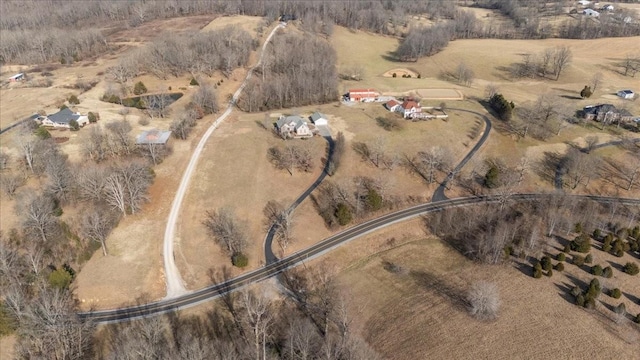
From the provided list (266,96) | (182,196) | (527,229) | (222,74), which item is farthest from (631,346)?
(222,74)

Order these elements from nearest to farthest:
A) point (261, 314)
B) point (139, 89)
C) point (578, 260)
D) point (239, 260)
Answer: point (261, 314), point (578, 260), point (239, 260), point (139, 89)

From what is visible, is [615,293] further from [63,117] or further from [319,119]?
[63,117]

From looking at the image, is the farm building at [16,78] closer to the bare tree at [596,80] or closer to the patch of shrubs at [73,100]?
the patch of shrubs at [73,100]

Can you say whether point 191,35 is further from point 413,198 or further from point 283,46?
point 413,198

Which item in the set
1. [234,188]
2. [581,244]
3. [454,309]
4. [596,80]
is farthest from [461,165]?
[596,80]

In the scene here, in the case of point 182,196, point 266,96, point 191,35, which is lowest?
point 182,196

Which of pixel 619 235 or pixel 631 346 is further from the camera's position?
pixel 619 235
